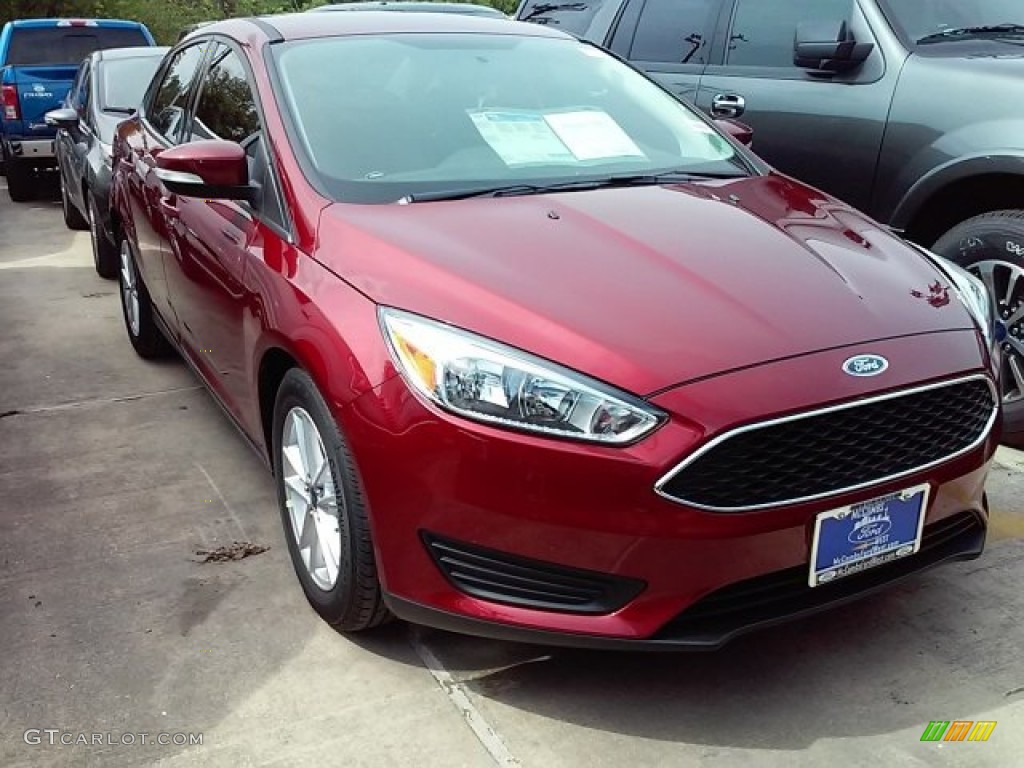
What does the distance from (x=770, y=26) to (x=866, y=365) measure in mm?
3029

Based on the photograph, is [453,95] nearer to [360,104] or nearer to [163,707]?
[360,104]

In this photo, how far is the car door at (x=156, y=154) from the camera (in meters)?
4.21

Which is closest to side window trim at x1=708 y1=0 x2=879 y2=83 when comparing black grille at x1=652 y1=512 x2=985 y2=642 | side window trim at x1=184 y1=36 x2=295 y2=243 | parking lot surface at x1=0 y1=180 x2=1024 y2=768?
parking lot surface at x1=0 y1=180 x2=1024 y2=768

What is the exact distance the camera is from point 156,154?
4207 millimetres

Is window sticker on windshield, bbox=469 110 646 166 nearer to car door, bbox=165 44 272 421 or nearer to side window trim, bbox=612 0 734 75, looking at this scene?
car door, bbox=165 44 272 421

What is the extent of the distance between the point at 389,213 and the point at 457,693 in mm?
1250

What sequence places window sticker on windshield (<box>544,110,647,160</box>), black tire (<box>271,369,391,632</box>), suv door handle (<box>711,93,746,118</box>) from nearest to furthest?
black tire (<box>271,369,391,632</box>) < window sticker on windshield (<box>544,110,647,160</box>) < suv door handle (<box>711,93,746,118</box>)

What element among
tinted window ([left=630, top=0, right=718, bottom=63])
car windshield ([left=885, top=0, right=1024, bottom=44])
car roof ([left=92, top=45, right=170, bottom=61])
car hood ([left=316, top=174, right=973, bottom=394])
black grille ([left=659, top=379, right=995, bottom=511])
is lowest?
black grille ([left=659, top=379, right=995, bottom=511])

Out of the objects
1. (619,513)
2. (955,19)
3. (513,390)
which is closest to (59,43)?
(955,19)

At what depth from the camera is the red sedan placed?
2180 millimetres

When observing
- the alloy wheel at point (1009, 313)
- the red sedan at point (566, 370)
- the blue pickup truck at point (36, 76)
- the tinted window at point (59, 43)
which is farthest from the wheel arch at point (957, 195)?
the tinted window at point (59, 43)

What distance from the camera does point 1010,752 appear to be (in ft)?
7.61

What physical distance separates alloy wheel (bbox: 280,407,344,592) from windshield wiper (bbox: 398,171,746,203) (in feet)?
2.28

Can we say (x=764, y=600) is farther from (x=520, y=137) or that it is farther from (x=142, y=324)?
(x=142, y=324)
